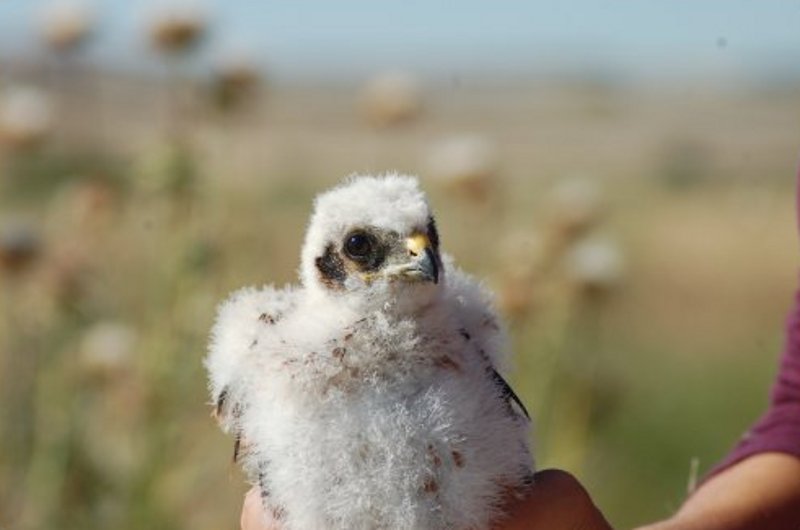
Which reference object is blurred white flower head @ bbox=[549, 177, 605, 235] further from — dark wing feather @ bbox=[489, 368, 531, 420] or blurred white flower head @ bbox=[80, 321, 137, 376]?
dark wing feather @ bbox=[489, 368, 531, 420]

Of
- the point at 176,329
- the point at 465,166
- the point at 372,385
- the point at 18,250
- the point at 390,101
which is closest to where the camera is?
the point at 372,385

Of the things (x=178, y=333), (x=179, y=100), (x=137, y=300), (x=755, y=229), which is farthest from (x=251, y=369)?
(x=755, y=229)

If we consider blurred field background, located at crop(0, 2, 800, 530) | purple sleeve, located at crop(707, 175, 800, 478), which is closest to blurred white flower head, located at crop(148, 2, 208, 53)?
blurred field background, located at crop(0, 2, 800, 530)

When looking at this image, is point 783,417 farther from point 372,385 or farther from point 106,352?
point 106,352

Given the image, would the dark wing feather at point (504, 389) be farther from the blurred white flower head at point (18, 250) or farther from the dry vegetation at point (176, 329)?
the blurred white flower head at point (18, 250)

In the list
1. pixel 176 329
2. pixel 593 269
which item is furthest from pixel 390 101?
pixel 176 329
